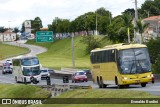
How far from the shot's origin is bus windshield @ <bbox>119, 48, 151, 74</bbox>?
36.2 meters

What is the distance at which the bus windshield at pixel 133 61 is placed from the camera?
119ft

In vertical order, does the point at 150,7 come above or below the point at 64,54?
above

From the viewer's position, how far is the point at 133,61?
36.2 m

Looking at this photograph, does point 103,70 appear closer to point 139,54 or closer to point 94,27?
point 139,54

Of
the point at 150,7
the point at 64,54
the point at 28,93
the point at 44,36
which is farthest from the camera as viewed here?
the point at 150,7

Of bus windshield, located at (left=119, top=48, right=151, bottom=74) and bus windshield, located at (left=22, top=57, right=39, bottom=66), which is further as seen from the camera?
bus windshield, located at (left=22, top=57, right=39, bottom=66)

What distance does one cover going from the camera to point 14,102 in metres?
38.1

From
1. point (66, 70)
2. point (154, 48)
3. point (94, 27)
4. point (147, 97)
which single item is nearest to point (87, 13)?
point (94, 27)

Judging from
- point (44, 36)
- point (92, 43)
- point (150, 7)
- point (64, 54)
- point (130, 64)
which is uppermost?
point (150, 7)

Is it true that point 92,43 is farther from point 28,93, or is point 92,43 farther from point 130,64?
point 130,64

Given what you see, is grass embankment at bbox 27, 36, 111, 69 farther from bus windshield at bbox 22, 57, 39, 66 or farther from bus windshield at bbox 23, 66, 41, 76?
bus windshield at bbox 22, 57, 39, 66

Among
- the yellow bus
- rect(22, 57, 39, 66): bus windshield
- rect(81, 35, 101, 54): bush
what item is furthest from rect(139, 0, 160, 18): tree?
the yellow bus

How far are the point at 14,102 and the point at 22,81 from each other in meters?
31.8

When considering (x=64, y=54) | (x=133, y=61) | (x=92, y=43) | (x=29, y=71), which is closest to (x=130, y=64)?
(x=133, y=61)
